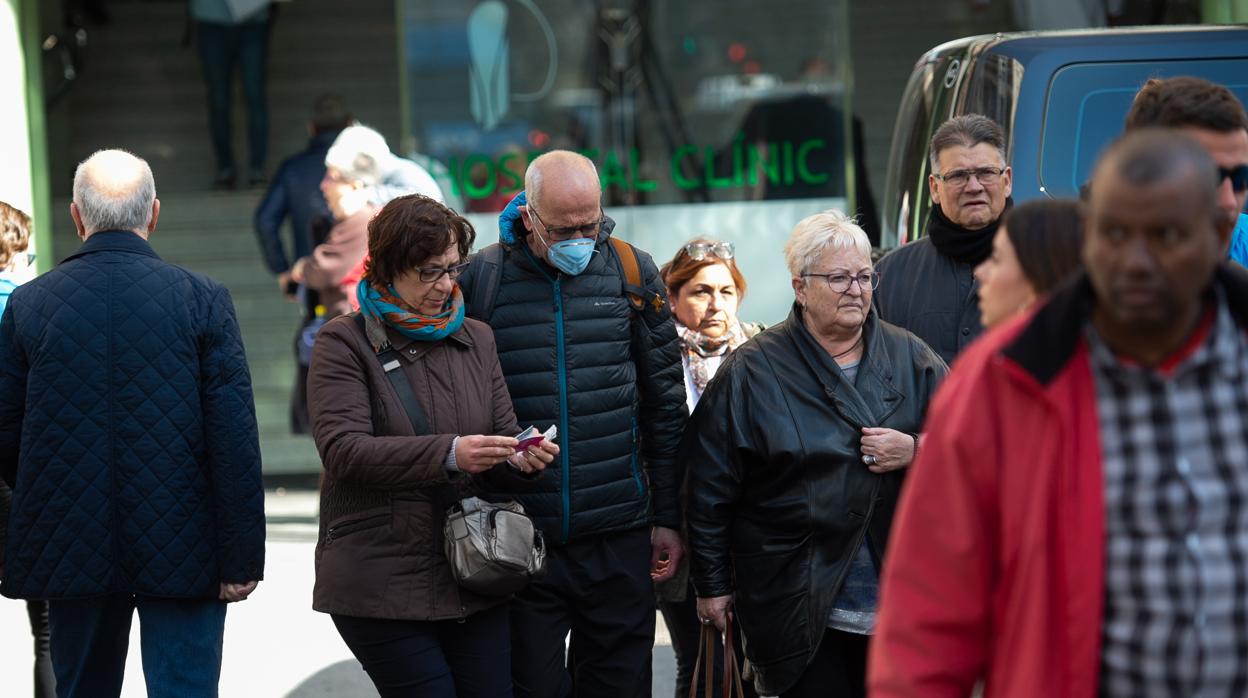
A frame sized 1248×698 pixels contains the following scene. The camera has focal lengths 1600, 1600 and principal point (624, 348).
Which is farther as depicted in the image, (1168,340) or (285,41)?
(285,41)

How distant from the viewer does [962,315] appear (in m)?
4.71

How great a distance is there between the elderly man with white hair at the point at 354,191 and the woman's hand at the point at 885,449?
288 centimetres

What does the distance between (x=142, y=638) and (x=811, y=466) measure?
1.92m

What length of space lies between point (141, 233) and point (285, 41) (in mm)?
8579

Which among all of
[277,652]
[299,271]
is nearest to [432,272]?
[277,652]

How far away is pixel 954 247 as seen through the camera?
4746mm

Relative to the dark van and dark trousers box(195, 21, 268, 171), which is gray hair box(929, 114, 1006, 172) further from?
dark trousers box(195, 21, 268, 171)

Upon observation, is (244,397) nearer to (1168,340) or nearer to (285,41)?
(1168,340)

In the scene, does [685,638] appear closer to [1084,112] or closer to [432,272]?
[432,272]

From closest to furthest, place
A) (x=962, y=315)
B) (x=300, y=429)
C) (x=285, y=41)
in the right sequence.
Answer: (x=962, y=315)
(x=300, y=429)
(x=285, y=41)

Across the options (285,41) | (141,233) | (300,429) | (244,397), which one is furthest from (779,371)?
(285,41)

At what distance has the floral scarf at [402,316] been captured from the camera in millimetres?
4047

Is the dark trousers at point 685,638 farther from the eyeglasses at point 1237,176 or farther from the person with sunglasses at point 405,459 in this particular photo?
the eyeglasses at point 1237,176

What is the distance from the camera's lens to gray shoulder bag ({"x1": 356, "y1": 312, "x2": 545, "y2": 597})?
397cm
